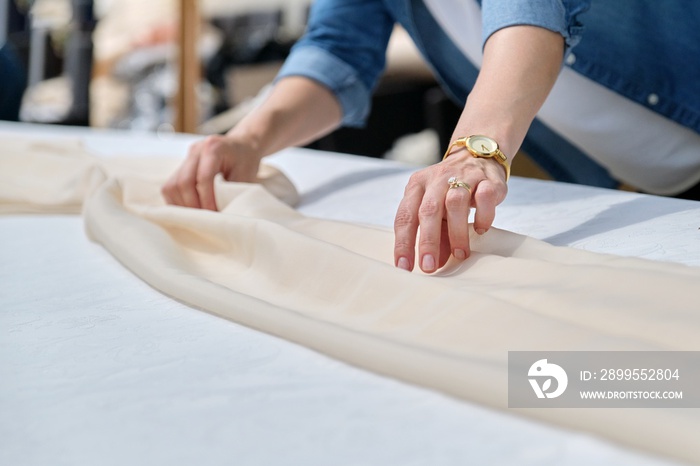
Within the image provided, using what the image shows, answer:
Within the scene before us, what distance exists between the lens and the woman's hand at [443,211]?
0.54 m

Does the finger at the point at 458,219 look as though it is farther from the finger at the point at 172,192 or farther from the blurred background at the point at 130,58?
the blurred background at the point at 130,58

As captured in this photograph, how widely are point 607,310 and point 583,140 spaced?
30.6 inches

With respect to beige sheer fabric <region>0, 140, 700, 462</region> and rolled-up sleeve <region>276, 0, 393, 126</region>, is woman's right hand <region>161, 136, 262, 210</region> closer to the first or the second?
beige sheer fabric <region>0, 140, 700, 462</region>

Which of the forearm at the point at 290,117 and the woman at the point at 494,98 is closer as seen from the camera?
the woman at the point at 494,98

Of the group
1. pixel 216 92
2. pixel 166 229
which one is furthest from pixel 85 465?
pixel 216 92

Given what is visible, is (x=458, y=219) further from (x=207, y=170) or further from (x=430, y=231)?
(x=207, y=170)

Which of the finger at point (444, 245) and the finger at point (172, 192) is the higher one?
the finger at point (444, 245)

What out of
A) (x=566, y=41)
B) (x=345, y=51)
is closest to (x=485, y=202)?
(x=566, y=41)

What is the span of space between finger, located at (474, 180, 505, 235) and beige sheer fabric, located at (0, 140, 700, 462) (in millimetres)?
25

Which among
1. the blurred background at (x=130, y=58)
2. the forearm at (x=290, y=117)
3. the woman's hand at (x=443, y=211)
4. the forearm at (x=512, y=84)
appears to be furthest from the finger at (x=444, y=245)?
the blurred background at (x=130, y=58)

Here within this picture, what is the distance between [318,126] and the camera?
1.15 meters

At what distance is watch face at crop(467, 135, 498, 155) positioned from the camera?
1.98ft

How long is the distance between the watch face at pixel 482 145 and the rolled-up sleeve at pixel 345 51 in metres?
0.56

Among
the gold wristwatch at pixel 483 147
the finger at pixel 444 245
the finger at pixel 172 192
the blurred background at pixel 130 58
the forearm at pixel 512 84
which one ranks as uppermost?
the forearm at pixel 512 84
